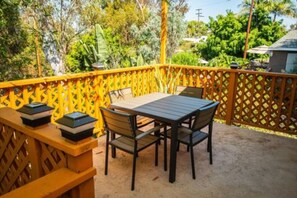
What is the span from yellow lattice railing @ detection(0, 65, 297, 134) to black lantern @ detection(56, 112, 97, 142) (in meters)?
1.99

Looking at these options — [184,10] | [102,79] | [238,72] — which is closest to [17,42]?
[102,79]

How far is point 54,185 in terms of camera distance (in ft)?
3.83

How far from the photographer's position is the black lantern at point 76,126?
124cm

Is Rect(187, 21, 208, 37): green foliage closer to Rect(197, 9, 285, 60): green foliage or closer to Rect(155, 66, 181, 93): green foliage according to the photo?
Rect(197, 9, 285, 60): green foliage

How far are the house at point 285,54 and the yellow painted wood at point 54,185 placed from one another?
1433 cm

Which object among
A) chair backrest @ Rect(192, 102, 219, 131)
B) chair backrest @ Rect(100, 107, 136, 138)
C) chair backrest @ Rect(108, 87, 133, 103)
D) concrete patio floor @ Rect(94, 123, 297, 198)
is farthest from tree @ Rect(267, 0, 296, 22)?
chair backrest @ Rect(100, 107, 136, 138)

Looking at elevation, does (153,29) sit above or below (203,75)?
above

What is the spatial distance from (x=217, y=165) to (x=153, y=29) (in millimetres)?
8522

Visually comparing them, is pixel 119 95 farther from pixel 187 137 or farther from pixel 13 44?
pixel 13 44

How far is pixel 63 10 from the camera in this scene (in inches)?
339

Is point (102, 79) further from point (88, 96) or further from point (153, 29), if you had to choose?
point (153, 29)

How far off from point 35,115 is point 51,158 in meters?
0.29

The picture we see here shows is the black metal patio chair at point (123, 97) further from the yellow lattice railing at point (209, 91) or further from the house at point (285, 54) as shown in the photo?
the house at point (285, 54)

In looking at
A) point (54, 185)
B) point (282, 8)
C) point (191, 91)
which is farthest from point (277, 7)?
point (54, 185)
